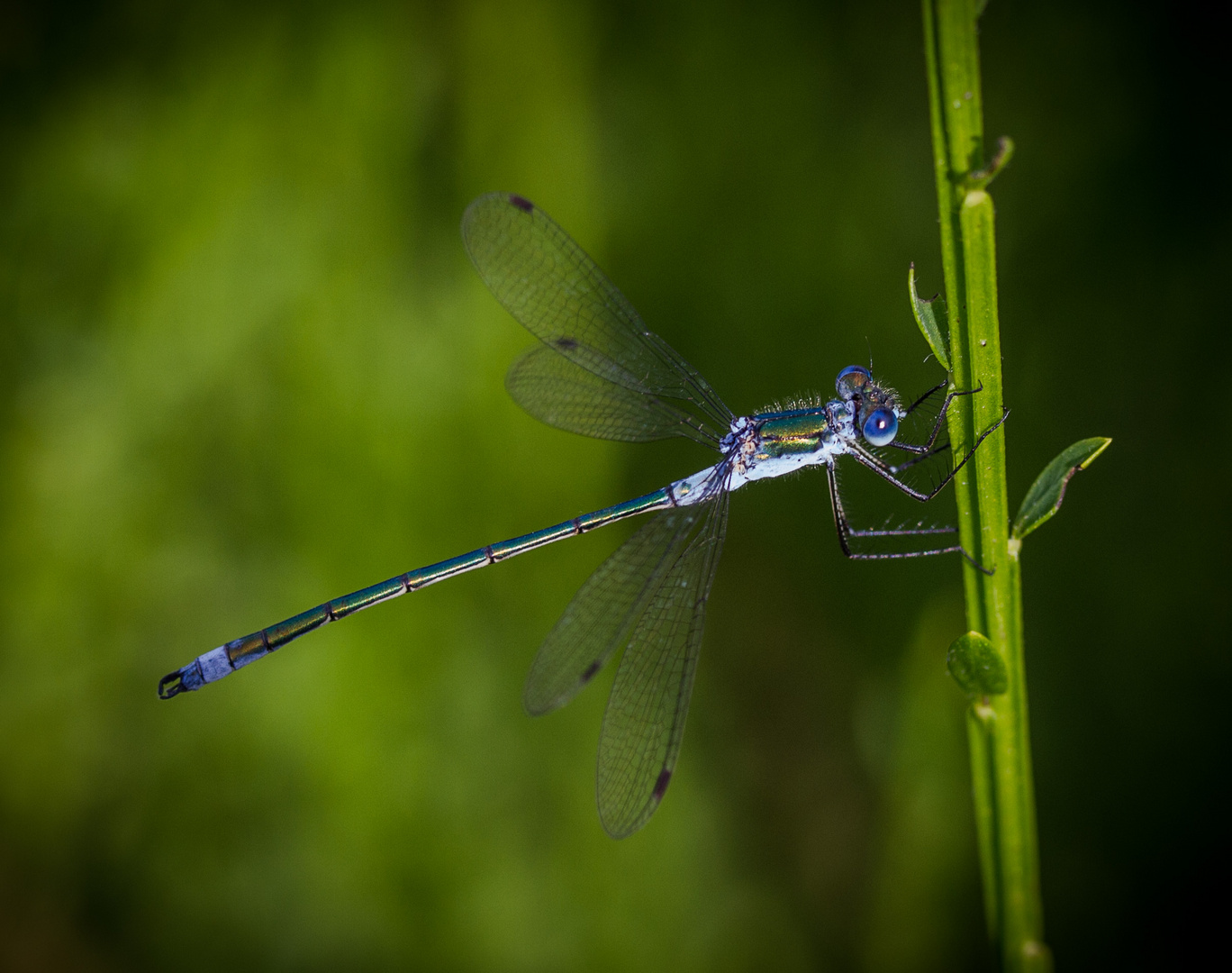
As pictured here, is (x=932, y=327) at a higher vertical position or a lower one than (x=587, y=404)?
lower

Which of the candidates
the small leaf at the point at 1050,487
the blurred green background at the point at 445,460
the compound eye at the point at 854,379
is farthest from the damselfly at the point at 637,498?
the small leaf at the point at 1050,487

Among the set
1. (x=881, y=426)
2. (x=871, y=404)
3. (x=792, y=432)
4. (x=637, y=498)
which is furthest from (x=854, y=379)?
(x=637, y=498)

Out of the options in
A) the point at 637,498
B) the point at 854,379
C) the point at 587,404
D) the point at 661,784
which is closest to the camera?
the point at 661,784

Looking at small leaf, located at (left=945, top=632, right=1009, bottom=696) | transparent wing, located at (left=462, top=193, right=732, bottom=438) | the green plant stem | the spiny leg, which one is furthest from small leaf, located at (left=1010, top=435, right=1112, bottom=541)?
transparent wing, located at (left=462, top=193, right=732, bottom=438)

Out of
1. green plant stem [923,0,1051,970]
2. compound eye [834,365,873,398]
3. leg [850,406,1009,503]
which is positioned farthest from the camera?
compound eye [834,365,873,398]

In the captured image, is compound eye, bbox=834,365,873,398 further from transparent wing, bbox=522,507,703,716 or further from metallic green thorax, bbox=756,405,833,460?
transparent wing, bbox=522,507,703,716

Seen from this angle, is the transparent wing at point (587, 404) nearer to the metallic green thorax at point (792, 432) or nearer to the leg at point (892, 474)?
the metallic green thorax at point (792, 432)

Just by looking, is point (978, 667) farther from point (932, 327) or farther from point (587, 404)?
point (587, 404)
